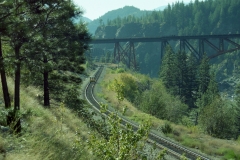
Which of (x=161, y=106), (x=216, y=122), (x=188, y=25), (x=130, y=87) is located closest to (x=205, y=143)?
(x=216, y=122)

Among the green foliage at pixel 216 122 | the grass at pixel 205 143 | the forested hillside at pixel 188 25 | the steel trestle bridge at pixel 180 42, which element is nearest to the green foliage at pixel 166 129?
the grass at pixel 205 143

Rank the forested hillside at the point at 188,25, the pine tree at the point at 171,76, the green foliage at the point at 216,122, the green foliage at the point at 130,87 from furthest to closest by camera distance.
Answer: the forested hillside at the point at 188,25 → the pine tree at the point at 171,76 → the green foliage at the point at 130,87 → the green foliage at the point at 216,122

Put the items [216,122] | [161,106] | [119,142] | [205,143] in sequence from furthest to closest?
[161,106]
[216,122]
[205,143]
[119,142]

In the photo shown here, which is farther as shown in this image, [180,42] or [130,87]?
[180,42]

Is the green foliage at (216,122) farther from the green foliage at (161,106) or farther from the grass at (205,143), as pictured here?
the grass at (205,143)

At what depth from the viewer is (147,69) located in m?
185

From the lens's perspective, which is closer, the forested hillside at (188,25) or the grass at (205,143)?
the grass at (205,143)

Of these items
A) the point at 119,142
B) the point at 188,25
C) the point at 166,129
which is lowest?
the point at 166,129

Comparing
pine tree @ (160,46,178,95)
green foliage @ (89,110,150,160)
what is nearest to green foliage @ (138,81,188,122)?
pine tree @ (160,46,178,95)

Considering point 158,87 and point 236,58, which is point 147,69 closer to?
point 236,58

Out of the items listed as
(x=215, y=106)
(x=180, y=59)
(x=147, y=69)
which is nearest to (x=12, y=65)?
(x=215, y=106)

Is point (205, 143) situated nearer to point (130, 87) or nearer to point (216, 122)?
point (216, 122)

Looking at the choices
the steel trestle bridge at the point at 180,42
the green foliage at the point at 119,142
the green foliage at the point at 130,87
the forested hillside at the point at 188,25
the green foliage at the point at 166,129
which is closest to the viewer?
the green foliage at the point at 119,142

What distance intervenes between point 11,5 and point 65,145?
370 cm
